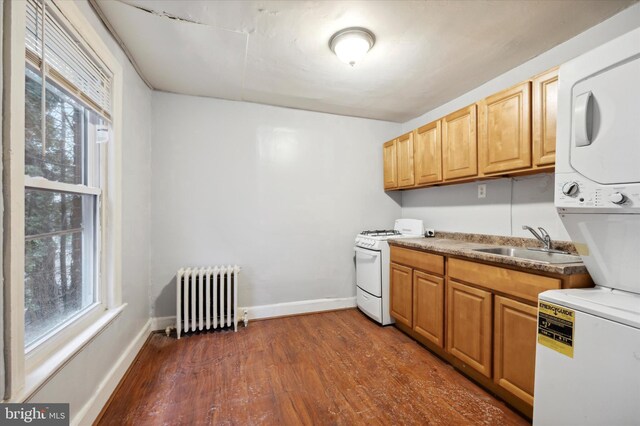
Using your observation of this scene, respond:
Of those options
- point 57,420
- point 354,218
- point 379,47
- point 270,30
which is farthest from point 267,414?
point 379,47

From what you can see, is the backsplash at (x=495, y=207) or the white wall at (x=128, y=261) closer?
the white wall at (x=128, y=261)

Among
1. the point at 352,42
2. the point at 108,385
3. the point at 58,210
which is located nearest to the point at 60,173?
the point at 58,210

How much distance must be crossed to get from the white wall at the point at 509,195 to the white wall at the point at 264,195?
0.73m

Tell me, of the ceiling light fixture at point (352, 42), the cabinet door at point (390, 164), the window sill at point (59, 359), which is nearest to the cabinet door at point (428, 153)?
the cabinet door at point (390, 164)

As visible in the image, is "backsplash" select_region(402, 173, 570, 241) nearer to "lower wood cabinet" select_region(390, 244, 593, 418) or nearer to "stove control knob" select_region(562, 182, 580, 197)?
"lower wood cabinet" select_region(390, 244, 593, 418)

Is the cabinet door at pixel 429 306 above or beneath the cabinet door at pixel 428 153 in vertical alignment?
beneath

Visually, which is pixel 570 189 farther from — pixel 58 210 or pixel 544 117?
pixel 58 210

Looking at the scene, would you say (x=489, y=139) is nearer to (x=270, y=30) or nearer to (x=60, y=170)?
(x=270, y=30)

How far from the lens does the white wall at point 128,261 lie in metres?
1.30

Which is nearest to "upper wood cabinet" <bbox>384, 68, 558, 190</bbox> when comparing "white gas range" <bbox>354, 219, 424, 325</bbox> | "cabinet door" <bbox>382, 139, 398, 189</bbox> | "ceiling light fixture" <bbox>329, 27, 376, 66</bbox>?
"cabinet door" <bbox>382, 139, 398, 189</bbox>

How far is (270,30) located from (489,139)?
1.82 meters

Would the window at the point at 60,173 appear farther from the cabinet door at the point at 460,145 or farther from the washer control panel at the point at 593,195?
the cabinet door at the point at 460,145

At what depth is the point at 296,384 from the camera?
1.81 m

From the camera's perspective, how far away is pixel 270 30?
1.73m
